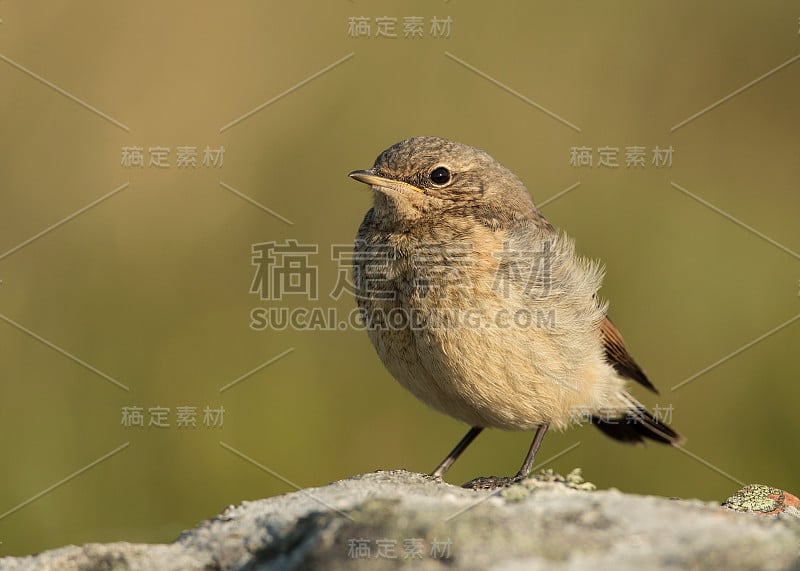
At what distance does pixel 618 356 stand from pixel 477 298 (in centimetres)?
174

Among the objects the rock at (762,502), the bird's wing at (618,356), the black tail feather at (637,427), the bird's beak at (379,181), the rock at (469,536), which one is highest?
the bird's beak at (379,181)

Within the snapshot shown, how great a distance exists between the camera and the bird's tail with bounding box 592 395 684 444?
23.3ft

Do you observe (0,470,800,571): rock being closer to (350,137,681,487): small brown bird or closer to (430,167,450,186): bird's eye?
(350,137,681,487): small brown bird

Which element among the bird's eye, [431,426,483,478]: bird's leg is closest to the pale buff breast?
[431,426,483,478]: bird's leg

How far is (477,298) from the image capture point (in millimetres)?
5516

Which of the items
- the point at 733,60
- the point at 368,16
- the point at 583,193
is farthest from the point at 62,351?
the point at 733,60

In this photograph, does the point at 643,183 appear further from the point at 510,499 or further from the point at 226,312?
the point at 510,499

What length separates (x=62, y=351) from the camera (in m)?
8.65

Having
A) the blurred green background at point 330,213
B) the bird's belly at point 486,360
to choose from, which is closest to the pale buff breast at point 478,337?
the bird's belly at point 486,360

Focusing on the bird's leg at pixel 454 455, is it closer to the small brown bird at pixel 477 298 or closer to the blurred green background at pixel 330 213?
the small brown bird at pixel 477 298

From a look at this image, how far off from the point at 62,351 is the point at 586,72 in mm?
6047

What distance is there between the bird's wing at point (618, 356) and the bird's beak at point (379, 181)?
168cm

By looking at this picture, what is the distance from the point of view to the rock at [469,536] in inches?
118

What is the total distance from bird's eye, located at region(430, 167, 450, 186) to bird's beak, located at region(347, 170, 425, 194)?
0.42ft
